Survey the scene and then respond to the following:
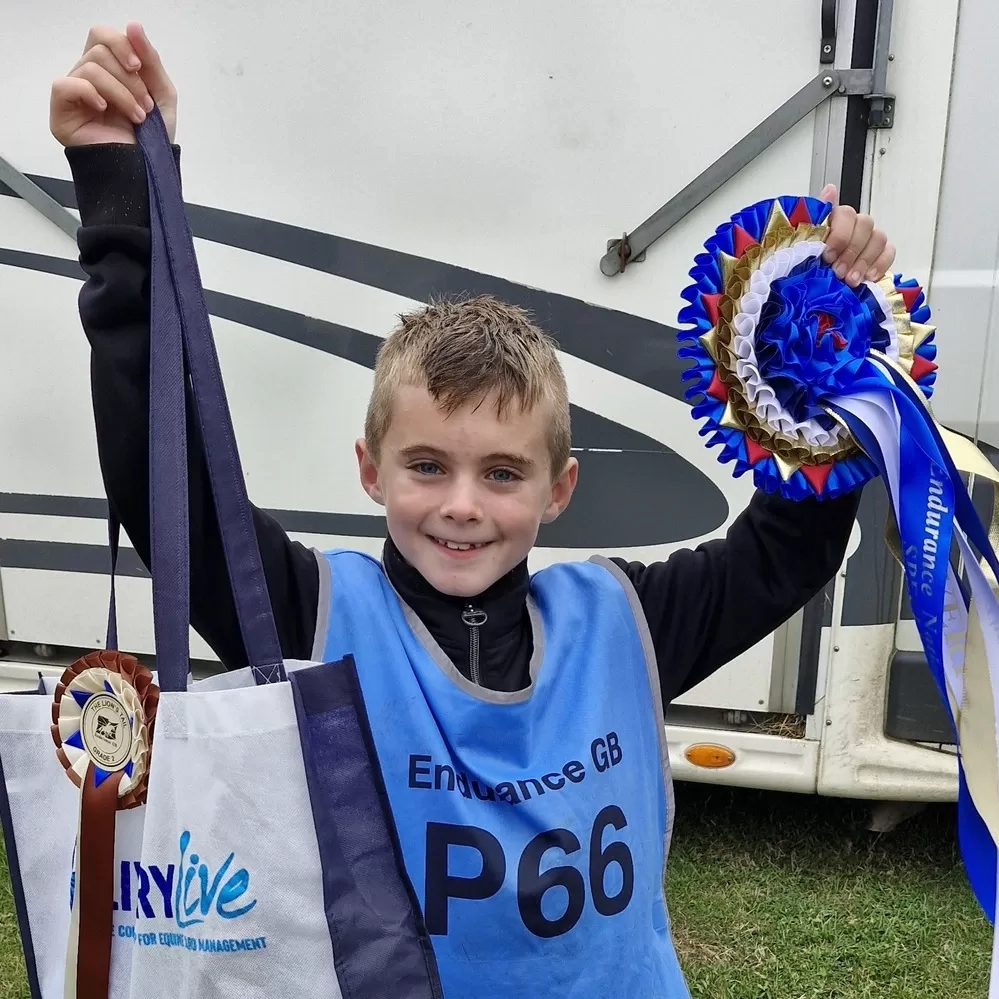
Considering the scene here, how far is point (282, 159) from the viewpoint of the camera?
2.73 metres

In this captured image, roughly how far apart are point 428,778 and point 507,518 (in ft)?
1.10

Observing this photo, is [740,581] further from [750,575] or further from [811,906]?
[811,906]

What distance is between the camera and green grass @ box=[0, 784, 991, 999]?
262 centimetres

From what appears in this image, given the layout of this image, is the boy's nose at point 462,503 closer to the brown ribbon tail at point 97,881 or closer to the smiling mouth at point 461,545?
the smiling mouth at point 461,545

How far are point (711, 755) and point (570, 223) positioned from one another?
4.76 feet

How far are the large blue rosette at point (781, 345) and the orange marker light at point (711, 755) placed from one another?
1.60 m

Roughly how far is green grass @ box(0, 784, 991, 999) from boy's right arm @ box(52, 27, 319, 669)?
76.1 inches

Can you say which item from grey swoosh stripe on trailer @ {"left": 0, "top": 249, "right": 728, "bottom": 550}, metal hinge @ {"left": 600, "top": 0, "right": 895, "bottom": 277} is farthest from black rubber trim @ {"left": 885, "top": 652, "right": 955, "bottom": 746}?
metal hinge @ {"left": 600, "top": 0, "right": 895, "bottom": 277}

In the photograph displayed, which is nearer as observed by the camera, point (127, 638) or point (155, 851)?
point (155, 851)

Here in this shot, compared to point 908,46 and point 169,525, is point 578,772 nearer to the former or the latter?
point 169,525

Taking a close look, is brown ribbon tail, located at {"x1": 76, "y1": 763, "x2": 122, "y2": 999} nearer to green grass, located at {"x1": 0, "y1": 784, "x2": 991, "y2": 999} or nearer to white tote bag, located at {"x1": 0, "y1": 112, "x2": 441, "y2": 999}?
white tote bag, located at {"x1": 0, "y1": 112, "x2": 441, "y2": 999}

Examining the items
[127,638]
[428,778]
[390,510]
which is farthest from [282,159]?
[428,778]

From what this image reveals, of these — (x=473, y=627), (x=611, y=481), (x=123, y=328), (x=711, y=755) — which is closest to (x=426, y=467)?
(x=473, y=627)

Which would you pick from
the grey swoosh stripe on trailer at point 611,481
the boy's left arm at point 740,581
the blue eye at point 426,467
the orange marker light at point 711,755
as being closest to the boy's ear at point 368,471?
the blue eye at point 426,467
